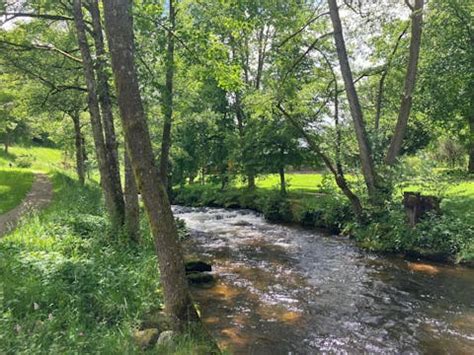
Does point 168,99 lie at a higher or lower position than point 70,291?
→ higher

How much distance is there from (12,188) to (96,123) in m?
11.2

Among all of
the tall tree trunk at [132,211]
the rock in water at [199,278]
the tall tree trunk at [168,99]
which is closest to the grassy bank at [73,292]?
the tall tree trunk at [132,211]

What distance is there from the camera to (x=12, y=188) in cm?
→ 1945

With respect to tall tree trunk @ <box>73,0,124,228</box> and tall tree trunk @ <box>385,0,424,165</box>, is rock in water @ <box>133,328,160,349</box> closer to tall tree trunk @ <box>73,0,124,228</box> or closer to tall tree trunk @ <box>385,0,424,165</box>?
tall tree trunk @ <box>73,0,124,228</box>

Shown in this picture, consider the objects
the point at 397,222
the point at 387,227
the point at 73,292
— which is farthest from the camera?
the point at 387,227

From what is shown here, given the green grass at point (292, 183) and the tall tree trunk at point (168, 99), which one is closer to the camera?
the tall tree trunk at point (168, 99)

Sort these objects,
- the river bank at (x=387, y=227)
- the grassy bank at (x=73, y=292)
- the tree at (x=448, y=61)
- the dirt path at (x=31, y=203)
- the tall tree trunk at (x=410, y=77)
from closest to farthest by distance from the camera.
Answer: the grassy bank at (x=73, y=292) < the dirt path at (x=31, y=203) < the river bank at (x=387, y=227) < the tree at (x=448, y=61) < the tall tree trunk at (x=410, y=77)

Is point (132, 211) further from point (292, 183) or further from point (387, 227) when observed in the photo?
point (292, 183)

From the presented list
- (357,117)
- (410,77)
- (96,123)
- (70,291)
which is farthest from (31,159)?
(70,291)

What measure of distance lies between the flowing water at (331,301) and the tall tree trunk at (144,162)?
1.58 m

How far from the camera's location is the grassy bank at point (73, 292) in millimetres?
4535

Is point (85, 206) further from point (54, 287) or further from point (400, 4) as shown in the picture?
point (400, 4)

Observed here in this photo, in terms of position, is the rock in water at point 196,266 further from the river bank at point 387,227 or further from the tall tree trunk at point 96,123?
the river bank at point 387,227

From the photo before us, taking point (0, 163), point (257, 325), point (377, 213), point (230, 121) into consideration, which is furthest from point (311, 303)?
point (0, 163)
